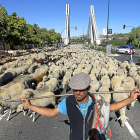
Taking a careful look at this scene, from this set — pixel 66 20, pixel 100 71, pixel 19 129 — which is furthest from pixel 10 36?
pixel 66 20

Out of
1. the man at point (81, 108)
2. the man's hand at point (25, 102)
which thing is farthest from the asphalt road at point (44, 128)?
the man at point (81, 108)

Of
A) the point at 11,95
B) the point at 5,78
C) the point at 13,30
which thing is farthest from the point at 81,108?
the point at 13,30

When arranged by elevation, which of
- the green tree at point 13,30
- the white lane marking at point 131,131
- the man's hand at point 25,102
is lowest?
the white lane marking at point 131,131

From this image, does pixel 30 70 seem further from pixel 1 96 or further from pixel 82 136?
pixel 82 136

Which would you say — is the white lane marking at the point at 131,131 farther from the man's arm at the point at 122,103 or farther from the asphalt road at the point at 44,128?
the man's arm at the point at 122,103

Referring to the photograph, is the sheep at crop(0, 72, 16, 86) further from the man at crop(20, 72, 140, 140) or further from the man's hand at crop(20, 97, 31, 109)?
the man at crop(20, 72, 140, 140)

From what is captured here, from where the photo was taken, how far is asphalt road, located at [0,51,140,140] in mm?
4469

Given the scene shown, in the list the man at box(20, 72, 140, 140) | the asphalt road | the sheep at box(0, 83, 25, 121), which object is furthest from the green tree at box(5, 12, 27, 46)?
the man at box(20, 72, 140, 140)

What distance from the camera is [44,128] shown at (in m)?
4.95

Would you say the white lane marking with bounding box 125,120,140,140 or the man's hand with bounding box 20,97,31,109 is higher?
the man's hand with bounding box 20,97,31,109

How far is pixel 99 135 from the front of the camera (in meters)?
1.88

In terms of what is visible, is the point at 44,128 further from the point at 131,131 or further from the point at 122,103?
the point at 122,103

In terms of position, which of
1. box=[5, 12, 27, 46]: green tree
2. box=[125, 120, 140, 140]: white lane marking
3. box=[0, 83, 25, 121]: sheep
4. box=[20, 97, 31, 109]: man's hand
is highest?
box=[5, 12, 27, 46]: green tree

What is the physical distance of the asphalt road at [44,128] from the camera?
14.7 feet
